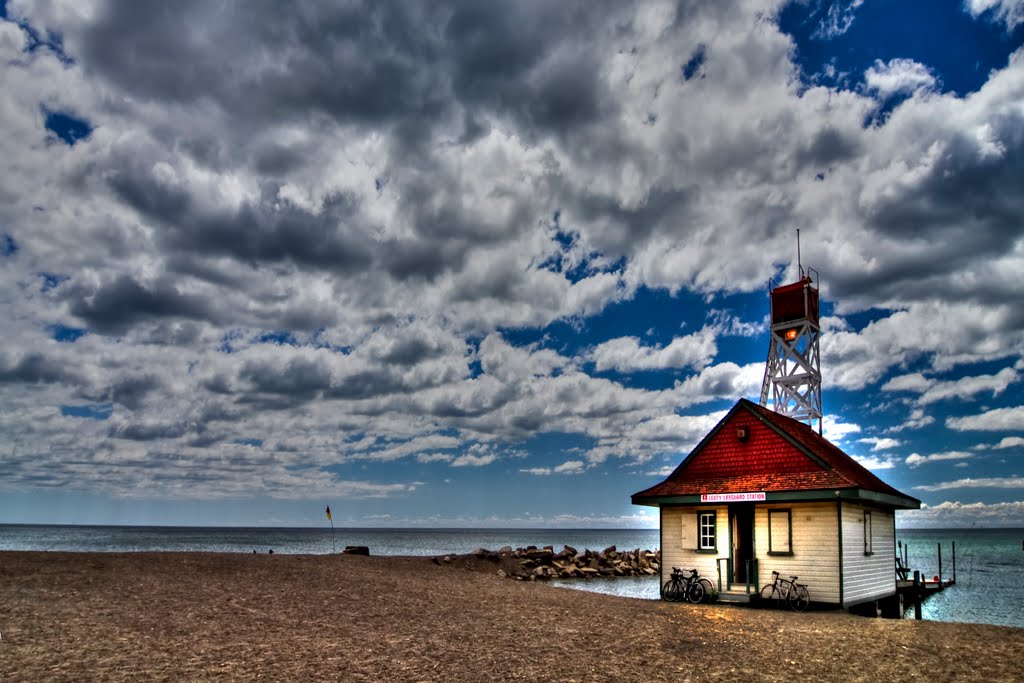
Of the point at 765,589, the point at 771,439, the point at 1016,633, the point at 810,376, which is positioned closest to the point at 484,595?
the point at 765,589

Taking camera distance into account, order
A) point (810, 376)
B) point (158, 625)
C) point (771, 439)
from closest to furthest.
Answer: point (158, 625)
point (771, 439)
point (810, 376)

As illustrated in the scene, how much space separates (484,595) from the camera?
25.6 m

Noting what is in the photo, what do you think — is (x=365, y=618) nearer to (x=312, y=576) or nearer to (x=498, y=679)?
(x=498, y=679)

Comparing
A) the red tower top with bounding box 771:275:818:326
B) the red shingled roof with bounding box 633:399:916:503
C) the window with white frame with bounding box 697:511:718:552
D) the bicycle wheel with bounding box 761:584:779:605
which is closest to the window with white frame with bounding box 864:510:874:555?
the red shingled roof with bounding box 633:399:916:503

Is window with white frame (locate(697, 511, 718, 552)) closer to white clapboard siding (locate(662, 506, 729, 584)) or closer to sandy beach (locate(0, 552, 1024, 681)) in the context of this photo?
white clapboard siding (locate(662, 506, 729, 584))

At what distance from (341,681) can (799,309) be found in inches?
1807

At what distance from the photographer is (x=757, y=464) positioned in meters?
26.5

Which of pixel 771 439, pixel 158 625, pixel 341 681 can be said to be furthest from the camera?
pixel 771 439

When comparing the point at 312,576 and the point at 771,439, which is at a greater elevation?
the point at 771,439

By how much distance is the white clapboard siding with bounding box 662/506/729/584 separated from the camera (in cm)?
2578

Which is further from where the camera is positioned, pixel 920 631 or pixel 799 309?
pixel 799 309

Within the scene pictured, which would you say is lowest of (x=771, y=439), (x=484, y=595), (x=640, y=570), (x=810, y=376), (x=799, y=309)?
(x=640, y=570)

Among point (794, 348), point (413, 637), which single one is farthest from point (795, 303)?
point (413, 637)

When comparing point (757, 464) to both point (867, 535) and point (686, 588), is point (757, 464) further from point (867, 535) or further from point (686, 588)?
point (686, 588)
